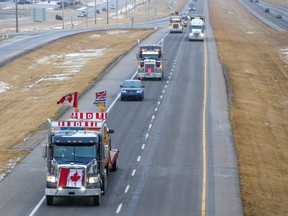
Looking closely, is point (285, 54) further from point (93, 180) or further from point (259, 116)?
point (93, 180)

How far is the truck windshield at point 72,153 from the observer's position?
1220 inches

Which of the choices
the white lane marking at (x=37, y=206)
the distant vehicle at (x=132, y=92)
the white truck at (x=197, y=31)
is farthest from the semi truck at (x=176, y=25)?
the white lane marking at (x=37, y=206)

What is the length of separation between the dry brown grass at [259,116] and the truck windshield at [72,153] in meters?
6.87

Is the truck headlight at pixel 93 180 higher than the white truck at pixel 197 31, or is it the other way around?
the truck headlight at pixel 93 180

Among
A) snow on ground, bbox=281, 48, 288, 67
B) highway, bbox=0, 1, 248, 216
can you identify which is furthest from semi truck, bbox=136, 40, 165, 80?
snow on ground, bbox=281, 48, 288, 67

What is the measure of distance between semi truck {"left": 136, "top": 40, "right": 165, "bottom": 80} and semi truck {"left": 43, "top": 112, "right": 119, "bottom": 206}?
142 feet

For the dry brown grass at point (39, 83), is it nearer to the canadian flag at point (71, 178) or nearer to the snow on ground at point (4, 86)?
the snow on ground at point (4, 86)

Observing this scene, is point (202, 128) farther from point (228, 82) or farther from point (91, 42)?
point (91, 42)

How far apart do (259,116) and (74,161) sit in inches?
1290

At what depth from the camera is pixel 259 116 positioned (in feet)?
202

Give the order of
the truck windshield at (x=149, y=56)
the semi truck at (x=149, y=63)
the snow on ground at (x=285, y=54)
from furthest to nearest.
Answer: the snow on ground at (x=285, y=54) < the truck windshield at (x=149, y=56) < the semi truck at (x=149, y=63)

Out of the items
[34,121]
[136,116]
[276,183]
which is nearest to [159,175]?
[276,183]

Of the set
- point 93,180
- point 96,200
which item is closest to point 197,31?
point 96,200

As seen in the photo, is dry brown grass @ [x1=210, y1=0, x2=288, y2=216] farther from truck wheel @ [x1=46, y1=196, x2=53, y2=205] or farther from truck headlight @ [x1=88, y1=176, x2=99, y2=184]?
truck wheel @ [x1=46, y1=196, x2=53, y2=205]
